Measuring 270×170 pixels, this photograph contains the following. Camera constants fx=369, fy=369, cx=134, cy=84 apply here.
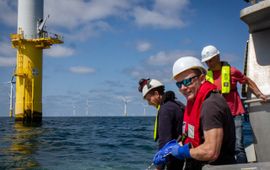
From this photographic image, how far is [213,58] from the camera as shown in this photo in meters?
6.42

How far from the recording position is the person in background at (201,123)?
3.38m

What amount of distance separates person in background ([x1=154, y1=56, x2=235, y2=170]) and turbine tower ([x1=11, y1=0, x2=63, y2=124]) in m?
46.4

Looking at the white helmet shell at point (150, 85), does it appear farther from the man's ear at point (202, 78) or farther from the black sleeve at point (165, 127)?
the man's ear at point (202, 78)

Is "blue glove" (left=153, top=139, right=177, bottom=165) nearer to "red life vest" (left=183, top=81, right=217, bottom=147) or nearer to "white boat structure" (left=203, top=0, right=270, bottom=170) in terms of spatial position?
"red life vest" (left=183, top=81, right=217, bottom=147)

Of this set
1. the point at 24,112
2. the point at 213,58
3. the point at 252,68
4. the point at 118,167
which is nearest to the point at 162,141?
the point at 213,58

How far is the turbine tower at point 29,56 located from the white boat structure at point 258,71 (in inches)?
1739

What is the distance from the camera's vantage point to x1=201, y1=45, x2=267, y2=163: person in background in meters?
6.28

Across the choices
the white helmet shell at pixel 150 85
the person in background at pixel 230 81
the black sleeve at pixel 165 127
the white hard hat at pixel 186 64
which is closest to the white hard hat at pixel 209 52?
the person in background at pixel 230 81

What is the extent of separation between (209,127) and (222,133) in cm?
13

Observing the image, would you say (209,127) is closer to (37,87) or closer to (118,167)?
(118,167)

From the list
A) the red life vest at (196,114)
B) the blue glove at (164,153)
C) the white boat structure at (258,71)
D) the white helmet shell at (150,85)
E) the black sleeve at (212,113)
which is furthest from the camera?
the white boat structure at (258,71)

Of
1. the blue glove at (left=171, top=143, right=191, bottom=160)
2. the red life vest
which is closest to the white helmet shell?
the red life vest

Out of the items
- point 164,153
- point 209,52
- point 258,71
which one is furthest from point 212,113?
point 258,71

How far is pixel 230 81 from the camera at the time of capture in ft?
21.1
